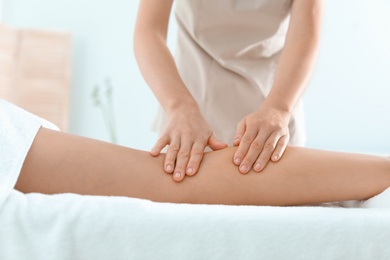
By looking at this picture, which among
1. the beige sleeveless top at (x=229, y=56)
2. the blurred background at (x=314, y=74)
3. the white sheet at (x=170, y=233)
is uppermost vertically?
the white sheet at (x=170, y=233)

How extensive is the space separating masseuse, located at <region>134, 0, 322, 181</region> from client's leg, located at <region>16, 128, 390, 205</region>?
234 millimetres

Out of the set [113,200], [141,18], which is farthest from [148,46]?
[113,200]

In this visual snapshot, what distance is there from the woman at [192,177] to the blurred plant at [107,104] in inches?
144

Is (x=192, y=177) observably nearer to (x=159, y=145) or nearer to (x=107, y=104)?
(x=159, y=145)

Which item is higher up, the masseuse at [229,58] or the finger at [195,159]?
the finger at [195,159]

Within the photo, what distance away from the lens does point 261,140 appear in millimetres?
1438

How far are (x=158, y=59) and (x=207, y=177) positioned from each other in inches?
23.1

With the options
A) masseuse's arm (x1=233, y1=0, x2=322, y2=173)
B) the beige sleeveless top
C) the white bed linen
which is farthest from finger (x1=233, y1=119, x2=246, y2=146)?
the beige sleeveless top

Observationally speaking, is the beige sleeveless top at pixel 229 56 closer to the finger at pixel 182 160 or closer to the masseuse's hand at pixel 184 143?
the masseuse's hand at pixel 184 143

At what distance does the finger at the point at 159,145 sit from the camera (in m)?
1.39

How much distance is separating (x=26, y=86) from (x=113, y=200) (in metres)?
4.19

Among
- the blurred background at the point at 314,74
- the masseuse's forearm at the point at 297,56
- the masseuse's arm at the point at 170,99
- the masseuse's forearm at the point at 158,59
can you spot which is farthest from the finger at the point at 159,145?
the blurred background at the point at 314,74

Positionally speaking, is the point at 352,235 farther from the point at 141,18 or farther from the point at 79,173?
the point at 141,18

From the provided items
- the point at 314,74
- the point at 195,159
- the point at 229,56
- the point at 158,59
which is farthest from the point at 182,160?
the point at 314,74
